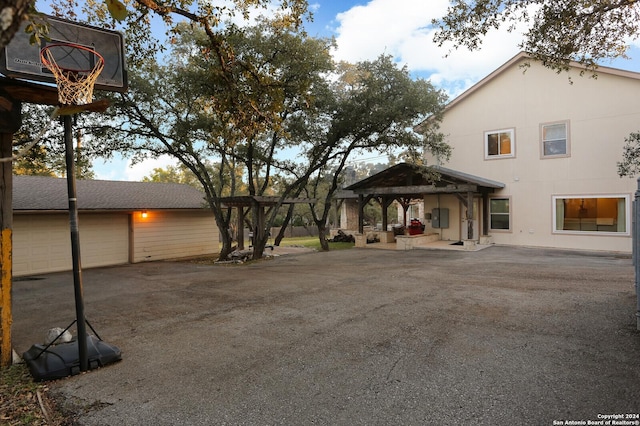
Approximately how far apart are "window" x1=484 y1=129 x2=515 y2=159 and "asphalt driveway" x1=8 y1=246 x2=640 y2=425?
24.2ft

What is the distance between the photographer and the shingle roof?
12.6 meters

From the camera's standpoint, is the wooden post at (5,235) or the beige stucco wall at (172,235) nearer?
the wooden post at (5,235)

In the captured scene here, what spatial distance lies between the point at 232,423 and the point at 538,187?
14605 millimetres

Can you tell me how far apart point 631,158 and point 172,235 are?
17729mm

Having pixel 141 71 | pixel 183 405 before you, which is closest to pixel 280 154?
pixel 141 71

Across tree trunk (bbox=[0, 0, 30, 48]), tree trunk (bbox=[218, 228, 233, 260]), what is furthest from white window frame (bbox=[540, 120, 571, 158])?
tree trunk (bbox=[0, 0, 30, 48])

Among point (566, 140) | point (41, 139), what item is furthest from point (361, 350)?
point (566, 140)

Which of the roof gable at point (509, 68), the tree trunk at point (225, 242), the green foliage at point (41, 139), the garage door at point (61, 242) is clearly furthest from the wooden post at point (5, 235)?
the roof gable at point (509, 68)

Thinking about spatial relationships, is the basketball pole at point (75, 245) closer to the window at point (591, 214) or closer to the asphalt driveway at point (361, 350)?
the asphalt driveway at point (361, 350)

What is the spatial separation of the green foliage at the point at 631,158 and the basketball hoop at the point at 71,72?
14150 mm

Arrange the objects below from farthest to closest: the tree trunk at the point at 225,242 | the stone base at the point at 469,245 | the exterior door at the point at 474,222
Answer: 1. the exterior door at the point at 474,222
2. the tree trunk at the point at 225,242
3. the stone base at the point at 469,245

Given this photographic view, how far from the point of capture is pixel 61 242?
1297 cm

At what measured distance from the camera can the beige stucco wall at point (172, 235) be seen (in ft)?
49.8

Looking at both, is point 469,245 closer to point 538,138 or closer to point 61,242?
point 538,138
